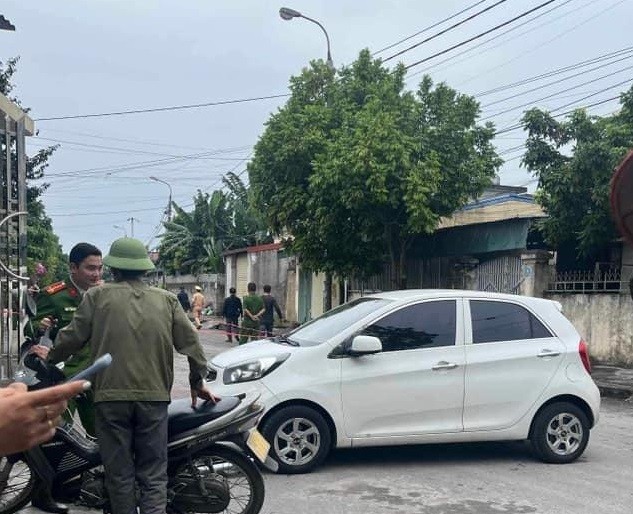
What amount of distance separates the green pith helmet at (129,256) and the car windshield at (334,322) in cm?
249

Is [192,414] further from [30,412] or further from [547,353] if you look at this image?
[547,353]

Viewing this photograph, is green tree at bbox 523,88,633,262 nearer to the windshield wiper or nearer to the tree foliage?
the windshield wiper

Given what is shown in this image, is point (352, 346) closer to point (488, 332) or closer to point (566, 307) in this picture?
point (488, 332)

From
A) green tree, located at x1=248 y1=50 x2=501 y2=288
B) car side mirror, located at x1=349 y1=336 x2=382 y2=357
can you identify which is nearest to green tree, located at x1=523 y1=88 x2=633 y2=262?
green tree, located at x1=248 y1=50 x2=501 y2=288

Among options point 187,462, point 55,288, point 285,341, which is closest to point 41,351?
point 55,288

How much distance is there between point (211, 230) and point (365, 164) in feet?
77.0

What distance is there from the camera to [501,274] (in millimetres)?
17000

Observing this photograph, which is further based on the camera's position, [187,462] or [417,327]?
Result: [417,327]

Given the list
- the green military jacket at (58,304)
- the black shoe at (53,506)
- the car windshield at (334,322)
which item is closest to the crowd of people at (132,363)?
the black shoe at (53,506)

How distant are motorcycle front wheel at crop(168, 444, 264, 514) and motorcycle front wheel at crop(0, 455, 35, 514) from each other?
3.05 feet

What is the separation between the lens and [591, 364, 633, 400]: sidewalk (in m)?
11.7

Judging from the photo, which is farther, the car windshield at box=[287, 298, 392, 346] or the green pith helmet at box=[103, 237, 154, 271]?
the car windshield at box=[287, 298, 392, 346]

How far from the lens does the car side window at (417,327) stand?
22.4 feet

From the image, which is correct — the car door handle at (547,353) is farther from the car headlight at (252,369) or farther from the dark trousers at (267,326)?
the dark trousers at (267,326)
